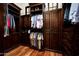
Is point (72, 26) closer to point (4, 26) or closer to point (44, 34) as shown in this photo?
point (44, 34)

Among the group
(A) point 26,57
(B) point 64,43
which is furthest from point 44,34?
(A) point 26,57

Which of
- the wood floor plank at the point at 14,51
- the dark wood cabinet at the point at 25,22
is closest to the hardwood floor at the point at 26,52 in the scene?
the wood floor plank at the point at 14,51

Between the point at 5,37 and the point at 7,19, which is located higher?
the point at 7,19

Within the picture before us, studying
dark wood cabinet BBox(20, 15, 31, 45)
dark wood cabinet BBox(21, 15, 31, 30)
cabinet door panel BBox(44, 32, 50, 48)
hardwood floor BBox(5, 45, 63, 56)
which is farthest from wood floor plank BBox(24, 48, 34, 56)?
dark wood cabinet BBox(21, 15, 31, 30)

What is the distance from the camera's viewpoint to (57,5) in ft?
4.64

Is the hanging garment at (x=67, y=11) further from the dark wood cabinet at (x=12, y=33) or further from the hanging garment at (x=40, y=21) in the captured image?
the dark wood cabinet at (x=12, y=33)

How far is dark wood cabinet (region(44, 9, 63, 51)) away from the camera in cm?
142

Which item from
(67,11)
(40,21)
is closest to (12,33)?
(40,21)

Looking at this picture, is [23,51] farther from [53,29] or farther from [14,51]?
[53,29]

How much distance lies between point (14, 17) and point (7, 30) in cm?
21

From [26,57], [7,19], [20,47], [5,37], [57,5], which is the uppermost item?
[57,5]

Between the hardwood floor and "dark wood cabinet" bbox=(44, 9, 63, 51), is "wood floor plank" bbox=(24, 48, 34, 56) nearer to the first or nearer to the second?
the hardwood floor

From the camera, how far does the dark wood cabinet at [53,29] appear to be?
1416 millimetres

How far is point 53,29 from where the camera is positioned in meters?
1.45
